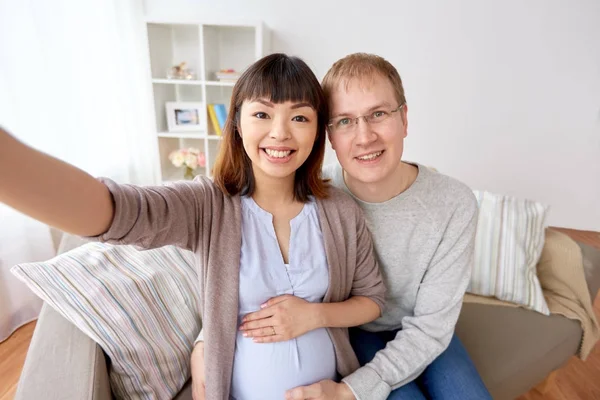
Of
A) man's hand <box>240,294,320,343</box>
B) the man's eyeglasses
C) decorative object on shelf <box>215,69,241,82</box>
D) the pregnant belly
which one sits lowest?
the pregnant belly

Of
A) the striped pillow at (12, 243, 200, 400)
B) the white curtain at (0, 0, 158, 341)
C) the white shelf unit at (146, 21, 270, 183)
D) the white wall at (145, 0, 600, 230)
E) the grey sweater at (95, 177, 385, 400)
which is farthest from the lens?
the white wall at (145, 0, 600, 230)

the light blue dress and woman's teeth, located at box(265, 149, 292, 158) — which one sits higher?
woman's teeth, located at box(265, 149, 292, 158)

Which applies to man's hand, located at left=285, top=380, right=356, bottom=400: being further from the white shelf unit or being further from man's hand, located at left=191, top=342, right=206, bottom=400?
the white shelf unit

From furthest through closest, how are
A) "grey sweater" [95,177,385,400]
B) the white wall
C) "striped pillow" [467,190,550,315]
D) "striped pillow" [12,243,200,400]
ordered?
the white wall
"striped pillow" [467,190,550,315]
"striped pillow" [12,243,200,400]
"grey sweater" [95,177,385,400]

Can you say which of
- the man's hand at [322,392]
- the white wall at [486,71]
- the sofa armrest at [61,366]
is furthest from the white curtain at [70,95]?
the man's hand at [322,392]

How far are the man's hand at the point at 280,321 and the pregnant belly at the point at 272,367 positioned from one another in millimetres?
30

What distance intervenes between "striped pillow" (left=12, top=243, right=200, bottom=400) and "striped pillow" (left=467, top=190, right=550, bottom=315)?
1229 mm

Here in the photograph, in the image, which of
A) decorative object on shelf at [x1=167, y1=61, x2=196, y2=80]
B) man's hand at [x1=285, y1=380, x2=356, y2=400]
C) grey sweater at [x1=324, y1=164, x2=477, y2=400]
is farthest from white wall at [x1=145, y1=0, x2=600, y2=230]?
man's hand at [x1=285, y1=380, x2=356, y2=400]

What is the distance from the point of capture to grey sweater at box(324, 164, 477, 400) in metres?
0.99

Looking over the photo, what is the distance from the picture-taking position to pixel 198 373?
0.94 m

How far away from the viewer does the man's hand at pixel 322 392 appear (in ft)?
2.75

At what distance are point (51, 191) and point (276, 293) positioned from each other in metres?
0.54

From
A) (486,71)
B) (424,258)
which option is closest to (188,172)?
(424,258)

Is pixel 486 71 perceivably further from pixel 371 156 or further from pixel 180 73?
pixel 371 156
